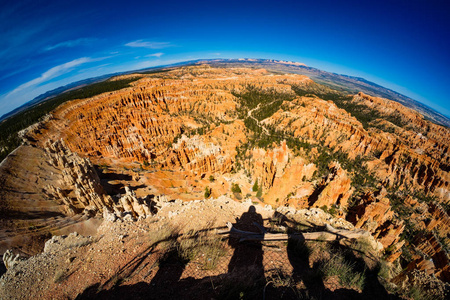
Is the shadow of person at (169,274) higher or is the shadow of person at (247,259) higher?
the shadow of person at (169,274)

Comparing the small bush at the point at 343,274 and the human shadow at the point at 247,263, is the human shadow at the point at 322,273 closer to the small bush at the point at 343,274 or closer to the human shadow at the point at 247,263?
the small bush at the point at 343,274

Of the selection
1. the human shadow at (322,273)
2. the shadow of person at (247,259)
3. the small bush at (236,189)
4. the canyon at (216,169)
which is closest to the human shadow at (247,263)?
the shadow of person at (247,259)

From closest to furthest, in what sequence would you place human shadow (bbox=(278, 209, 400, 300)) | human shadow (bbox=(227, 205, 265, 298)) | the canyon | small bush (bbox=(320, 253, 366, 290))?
human shadow (bbox=(227, 205, 265, 298))
human shadow (bbox=(278, 209, 400, 300))
small bush (bbox=(320, 253, 366, 290))
the canyon

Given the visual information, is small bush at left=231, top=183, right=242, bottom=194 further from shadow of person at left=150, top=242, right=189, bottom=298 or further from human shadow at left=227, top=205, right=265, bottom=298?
shadow of person at left=150, top=242, right=189, bottom=298

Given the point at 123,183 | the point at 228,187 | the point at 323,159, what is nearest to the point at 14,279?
the point at 123,183

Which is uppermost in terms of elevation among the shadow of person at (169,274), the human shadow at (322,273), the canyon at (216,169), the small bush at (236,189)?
the shadow of person at (169,274)

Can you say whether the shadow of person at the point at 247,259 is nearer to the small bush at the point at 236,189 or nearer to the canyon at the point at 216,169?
the canyon at the point at 216,169

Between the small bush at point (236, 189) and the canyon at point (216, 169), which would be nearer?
the canyon at point (216, 169)

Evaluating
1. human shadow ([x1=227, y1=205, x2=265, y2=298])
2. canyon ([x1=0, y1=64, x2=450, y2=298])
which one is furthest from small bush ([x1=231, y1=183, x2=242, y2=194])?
human shadow ([x1=227, y1=205, x2=265, y2=298])

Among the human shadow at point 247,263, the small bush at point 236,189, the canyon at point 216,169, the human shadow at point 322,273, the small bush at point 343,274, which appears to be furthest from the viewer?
the small bush at point 236,189

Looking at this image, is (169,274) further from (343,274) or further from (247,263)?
(343,274)

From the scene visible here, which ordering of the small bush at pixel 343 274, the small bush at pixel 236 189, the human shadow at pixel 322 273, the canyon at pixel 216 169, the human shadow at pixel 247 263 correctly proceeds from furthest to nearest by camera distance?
the small bush at pixel 236 189, the canyon at pixel 216 169, the small bush at pixel 343 274, the human shadow at pixel 322 273, the human shadow at pixel 247 263

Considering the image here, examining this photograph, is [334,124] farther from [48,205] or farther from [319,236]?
[48,205]

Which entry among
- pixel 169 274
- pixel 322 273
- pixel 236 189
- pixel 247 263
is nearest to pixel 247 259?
pixel 247 263
